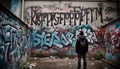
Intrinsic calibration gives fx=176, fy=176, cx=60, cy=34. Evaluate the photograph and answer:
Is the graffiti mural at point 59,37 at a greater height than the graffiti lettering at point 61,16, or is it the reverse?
the graffiti lettering at point 61,16

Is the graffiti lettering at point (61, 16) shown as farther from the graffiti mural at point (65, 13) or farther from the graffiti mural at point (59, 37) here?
the graffiti mural at point (59, 37)

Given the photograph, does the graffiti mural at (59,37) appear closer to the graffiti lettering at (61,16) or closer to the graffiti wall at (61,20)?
the graffiti wall at (61,20)

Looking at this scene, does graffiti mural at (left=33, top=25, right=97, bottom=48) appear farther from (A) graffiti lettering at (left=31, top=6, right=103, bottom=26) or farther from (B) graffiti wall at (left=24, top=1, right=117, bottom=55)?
(A) graffiti lettering at (left=31, top=6, right=103, bottom=26)

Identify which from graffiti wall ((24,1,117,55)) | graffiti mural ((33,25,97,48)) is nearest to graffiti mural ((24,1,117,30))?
graffiti wall ((24,1,117,55))

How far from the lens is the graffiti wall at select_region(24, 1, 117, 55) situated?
1394cm

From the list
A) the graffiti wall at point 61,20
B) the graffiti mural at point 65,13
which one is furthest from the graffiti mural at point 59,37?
the graffiti mural at point 65,13

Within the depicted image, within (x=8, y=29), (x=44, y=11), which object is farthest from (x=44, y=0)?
(x=8, y=29)

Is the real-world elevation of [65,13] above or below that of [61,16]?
above

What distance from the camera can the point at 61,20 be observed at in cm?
1399

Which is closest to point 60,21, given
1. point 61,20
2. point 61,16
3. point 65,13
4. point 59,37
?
point 61,20

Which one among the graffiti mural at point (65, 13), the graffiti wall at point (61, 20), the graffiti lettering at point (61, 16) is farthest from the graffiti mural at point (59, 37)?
the graffiti lettering at point (61, 16)

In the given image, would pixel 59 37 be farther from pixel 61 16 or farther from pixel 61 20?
pixel 61 16

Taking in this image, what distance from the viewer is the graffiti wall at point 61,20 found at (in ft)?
45.7

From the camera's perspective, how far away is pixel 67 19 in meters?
14.0
